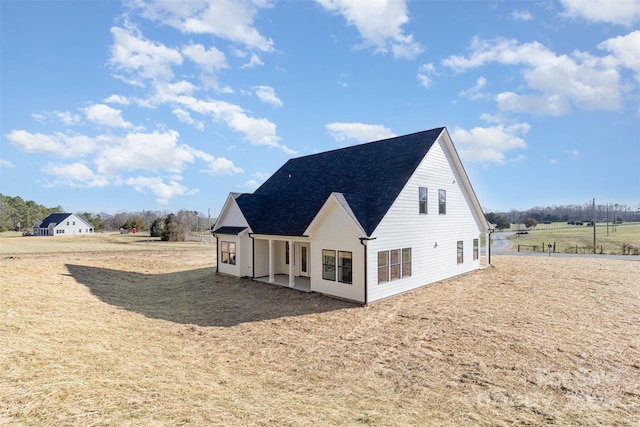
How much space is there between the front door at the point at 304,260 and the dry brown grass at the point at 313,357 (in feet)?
10.8

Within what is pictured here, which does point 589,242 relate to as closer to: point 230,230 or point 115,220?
point 230,230

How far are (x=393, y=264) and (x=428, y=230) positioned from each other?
337 cm

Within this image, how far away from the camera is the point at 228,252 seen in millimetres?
18844

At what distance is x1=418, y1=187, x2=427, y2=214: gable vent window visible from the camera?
15445 millimetres

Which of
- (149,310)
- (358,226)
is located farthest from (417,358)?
(149,310)

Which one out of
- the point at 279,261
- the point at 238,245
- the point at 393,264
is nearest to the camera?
the point at 393,264

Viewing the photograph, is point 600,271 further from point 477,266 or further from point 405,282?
point 405,282

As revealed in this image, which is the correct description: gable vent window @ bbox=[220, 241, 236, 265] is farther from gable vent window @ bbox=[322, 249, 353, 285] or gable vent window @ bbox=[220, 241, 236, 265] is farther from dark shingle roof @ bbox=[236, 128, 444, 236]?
gable vent window @ bbox=[322, 249, 353, 285]

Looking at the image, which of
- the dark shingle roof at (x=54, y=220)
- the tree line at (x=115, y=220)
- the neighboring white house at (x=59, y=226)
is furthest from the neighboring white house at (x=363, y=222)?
the dark shingle roof at (x=54, y=220)

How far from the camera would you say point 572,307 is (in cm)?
1173

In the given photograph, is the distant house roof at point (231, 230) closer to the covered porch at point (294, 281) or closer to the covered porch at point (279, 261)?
the covered porch at point (279, 261)

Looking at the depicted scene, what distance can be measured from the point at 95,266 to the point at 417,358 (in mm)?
20349

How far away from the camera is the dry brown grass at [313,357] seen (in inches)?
199

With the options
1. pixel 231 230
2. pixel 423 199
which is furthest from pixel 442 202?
pixel 231 230
